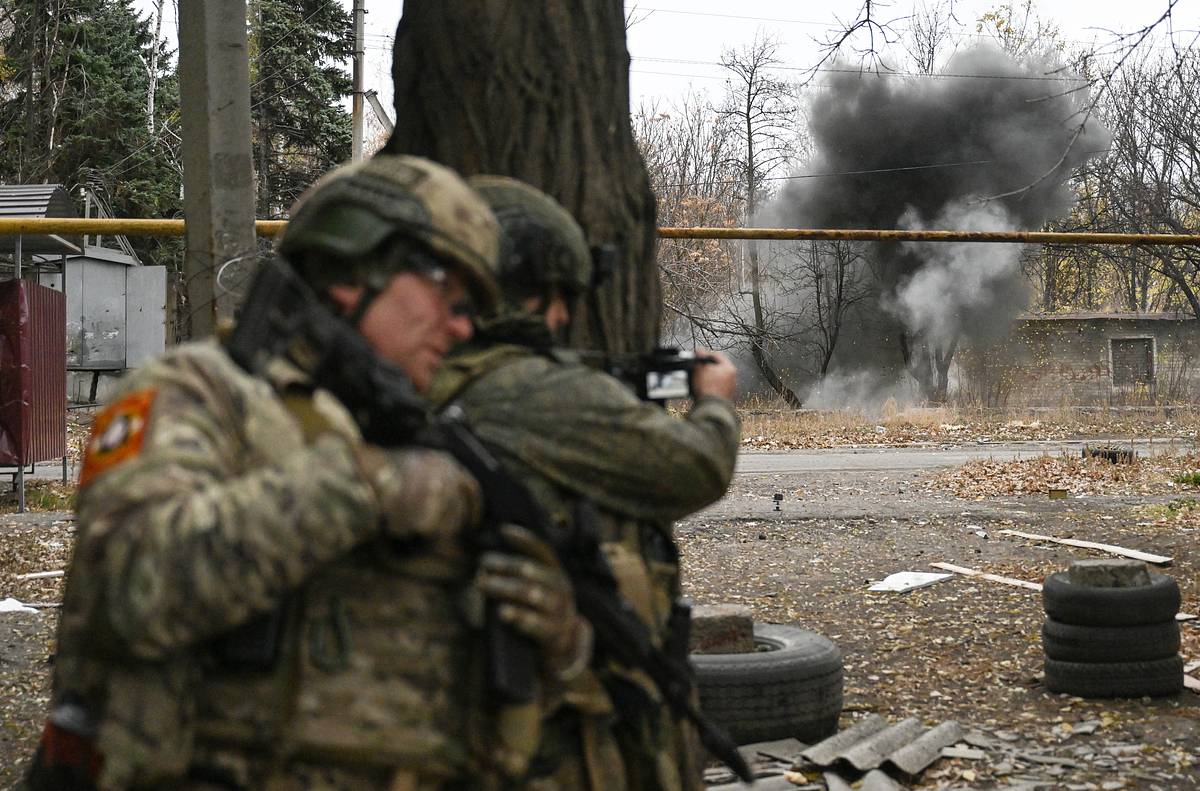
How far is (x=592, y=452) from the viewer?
221 centimetres

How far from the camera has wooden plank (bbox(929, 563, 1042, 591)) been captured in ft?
27.6

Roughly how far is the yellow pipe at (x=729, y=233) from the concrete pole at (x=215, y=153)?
1.41 feet

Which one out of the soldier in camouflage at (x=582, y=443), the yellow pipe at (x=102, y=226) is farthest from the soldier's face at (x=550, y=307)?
the yellow pipe at (x=102, y=226)

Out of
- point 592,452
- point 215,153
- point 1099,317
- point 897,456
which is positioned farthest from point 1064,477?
point 1099,317

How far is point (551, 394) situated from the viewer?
7.25 feet

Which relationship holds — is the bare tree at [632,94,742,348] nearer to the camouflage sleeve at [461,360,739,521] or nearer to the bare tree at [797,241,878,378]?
the bare tree at [797,241,878,378]

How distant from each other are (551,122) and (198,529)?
1.88 meters

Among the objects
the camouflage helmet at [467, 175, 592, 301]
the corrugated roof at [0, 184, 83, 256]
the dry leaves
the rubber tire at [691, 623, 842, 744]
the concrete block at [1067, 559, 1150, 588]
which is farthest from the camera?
the dry leaves

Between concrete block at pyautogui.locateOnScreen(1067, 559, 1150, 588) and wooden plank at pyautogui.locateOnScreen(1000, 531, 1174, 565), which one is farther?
wooden plank at pyautogui.locateOnScreen(1000, 531, 1174, 565)

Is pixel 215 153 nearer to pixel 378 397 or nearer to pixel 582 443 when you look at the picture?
pixel 582 443

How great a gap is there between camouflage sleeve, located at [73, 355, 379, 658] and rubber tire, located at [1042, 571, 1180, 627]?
16.6ft

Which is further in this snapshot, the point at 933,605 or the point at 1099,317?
the point at 1099,317

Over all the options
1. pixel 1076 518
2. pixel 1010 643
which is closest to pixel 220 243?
pixel 1010 643

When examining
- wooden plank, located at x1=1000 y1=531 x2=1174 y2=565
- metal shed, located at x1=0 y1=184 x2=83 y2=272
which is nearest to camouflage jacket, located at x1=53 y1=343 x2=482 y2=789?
wooden plank, located at x1=1000 y1=531 x2=1174 y2=565
